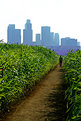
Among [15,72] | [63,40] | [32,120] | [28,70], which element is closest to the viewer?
[32,120]

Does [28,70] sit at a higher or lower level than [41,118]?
higher

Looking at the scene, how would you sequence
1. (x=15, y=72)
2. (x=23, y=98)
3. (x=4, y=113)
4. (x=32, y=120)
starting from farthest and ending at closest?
(x=23, y=98) → (x=15, y=72) → (x=4, y=113) → (x=32, y=120)

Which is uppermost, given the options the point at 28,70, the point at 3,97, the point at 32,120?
the point at 28,70

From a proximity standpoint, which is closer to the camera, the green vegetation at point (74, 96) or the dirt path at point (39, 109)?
the green vegetation at point (74, 96)

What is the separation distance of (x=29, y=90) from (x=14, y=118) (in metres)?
3.17

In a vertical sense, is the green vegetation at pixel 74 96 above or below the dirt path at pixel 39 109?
above

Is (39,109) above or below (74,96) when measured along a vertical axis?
below

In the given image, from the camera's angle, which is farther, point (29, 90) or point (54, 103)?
point (29, 90)

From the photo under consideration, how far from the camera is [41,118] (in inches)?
205

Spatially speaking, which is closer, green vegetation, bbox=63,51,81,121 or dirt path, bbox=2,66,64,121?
green vegetation, bbox=63,51,81,121

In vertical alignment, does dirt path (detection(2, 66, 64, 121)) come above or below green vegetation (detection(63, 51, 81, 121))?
below

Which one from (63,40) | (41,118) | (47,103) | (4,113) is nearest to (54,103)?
(47,103)

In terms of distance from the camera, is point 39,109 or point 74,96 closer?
point 74,96

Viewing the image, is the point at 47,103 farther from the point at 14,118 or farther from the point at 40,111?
the point at 14,118
